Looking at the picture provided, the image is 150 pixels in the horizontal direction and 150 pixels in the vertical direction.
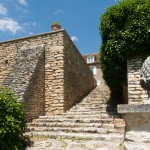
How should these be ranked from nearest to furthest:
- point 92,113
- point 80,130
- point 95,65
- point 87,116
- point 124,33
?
point 80,130, point 124,33, point 87,116, point 92,113, point 95,65

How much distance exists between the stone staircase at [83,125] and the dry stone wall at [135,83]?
2.85ft

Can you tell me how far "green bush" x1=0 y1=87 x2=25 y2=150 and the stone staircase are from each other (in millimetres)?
1366

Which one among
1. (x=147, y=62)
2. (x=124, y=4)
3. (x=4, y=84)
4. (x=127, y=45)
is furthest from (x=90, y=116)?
(x=147, y=62)

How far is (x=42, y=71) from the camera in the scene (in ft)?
35.6

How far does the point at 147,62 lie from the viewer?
310 cm

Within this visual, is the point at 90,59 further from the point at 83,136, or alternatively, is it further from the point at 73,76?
the point at 83,136

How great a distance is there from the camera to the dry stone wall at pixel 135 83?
28.1 ft

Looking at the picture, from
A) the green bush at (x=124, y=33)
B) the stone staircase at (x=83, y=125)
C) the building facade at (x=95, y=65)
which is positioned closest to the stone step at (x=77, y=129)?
the stone staircase at (x=83, y=125)

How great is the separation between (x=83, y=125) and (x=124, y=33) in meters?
3.43

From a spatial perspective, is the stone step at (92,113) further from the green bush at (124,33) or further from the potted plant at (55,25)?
the potted plant at (55,25)

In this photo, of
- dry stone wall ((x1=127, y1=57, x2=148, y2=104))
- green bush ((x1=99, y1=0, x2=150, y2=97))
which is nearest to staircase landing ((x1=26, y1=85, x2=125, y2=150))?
dry stone wall ((x1=127, y1=57, x2=148, y2=104))

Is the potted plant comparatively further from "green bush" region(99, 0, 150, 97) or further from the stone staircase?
the stone staircase

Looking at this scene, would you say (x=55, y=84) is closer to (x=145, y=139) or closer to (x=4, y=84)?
(x=4, y=84)

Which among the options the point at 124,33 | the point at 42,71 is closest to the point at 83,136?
the point at 124,33
